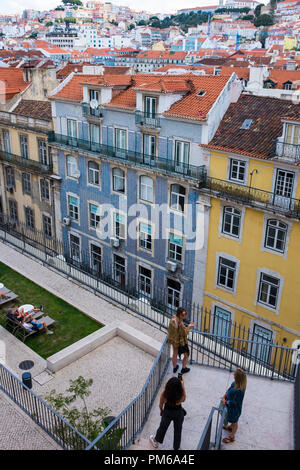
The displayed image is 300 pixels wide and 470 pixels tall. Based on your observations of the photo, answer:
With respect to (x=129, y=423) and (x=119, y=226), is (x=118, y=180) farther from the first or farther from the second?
(x=129, y=423)

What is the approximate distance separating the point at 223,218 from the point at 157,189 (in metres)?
4.43

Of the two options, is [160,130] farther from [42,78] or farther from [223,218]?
[42,78]

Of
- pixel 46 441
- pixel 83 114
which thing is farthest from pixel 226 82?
pixel 46 441

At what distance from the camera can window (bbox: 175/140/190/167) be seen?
2158 centimetres

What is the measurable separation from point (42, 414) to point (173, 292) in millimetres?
16090

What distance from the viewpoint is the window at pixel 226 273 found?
2152 cm

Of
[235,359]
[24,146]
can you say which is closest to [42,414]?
[235,359]

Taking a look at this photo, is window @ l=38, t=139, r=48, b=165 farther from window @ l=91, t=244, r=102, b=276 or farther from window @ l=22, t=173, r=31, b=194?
window @ l=91, t=244, r=102, b=276

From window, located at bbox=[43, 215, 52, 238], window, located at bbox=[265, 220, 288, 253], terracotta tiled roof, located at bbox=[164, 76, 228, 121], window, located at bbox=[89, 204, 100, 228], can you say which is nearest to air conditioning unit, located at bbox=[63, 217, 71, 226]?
window, located at bbox=[89, 204, 100, 228]

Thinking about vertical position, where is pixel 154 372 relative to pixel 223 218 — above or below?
above

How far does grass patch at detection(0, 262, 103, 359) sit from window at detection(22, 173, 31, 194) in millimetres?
16569

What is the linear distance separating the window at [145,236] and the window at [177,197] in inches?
101

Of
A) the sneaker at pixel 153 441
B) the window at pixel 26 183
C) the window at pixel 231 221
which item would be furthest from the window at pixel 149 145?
the sneaker at pixel 153 441

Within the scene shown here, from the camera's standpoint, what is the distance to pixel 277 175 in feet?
60.4
